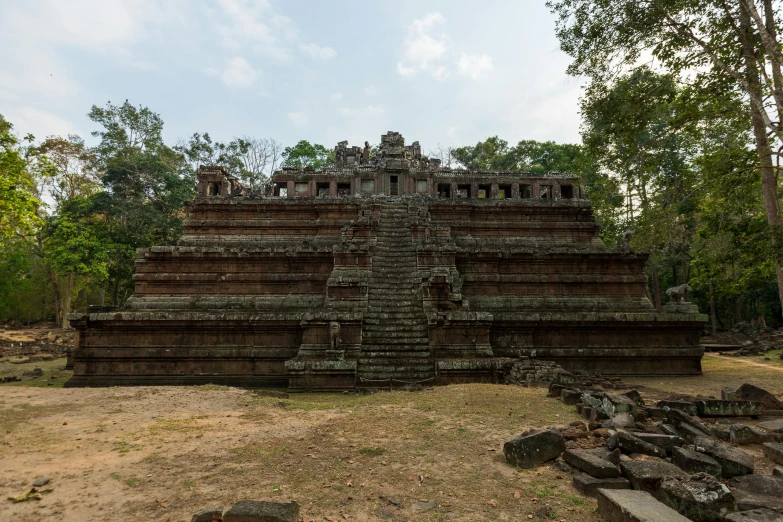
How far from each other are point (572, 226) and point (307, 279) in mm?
12800

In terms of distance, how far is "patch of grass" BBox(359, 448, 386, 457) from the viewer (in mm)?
5680

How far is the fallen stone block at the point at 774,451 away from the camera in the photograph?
521 centimetres

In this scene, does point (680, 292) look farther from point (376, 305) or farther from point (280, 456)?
point (280, 456)

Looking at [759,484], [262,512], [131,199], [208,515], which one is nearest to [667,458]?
[759,484]

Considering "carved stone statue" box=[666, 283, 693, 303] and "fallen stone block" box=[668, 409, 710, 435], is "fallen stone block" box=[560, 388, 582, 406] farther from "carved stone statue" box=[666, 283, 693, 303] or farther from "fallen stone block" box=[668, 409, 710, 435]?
"carved stone statue" box=[666, 283, 693, 303]

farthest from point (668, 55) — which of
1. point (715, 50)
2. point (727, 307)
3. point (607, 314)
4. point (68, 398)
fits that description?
point (727, 307)

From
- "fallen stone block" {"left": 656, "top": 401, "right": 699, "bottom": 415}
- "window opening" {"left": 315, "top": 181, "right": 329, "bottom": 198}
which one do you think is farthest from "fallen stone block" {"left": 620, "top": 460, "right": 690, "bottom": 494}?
"window opening" {"left": 315, "top": 181, "right": 329, "bottom": 198}

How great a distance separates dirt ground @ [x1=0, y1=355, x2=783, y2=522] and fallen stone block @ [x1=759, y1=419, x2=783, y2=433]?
289 cm

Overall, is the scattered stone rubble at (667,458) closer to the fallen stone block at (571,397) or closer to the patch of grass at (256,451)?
the fallen stone block at (571,397)

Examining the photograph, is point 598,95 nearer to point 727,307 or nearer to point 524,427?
point 524,427

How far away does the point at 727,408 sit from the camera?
7449 mm

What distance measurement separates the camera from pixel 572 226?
64.1 ft

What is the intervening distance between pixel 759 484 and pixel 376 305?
1067 centimetres

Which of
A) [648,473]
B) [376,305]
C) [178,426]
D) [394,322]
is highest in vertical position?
[376,305]
